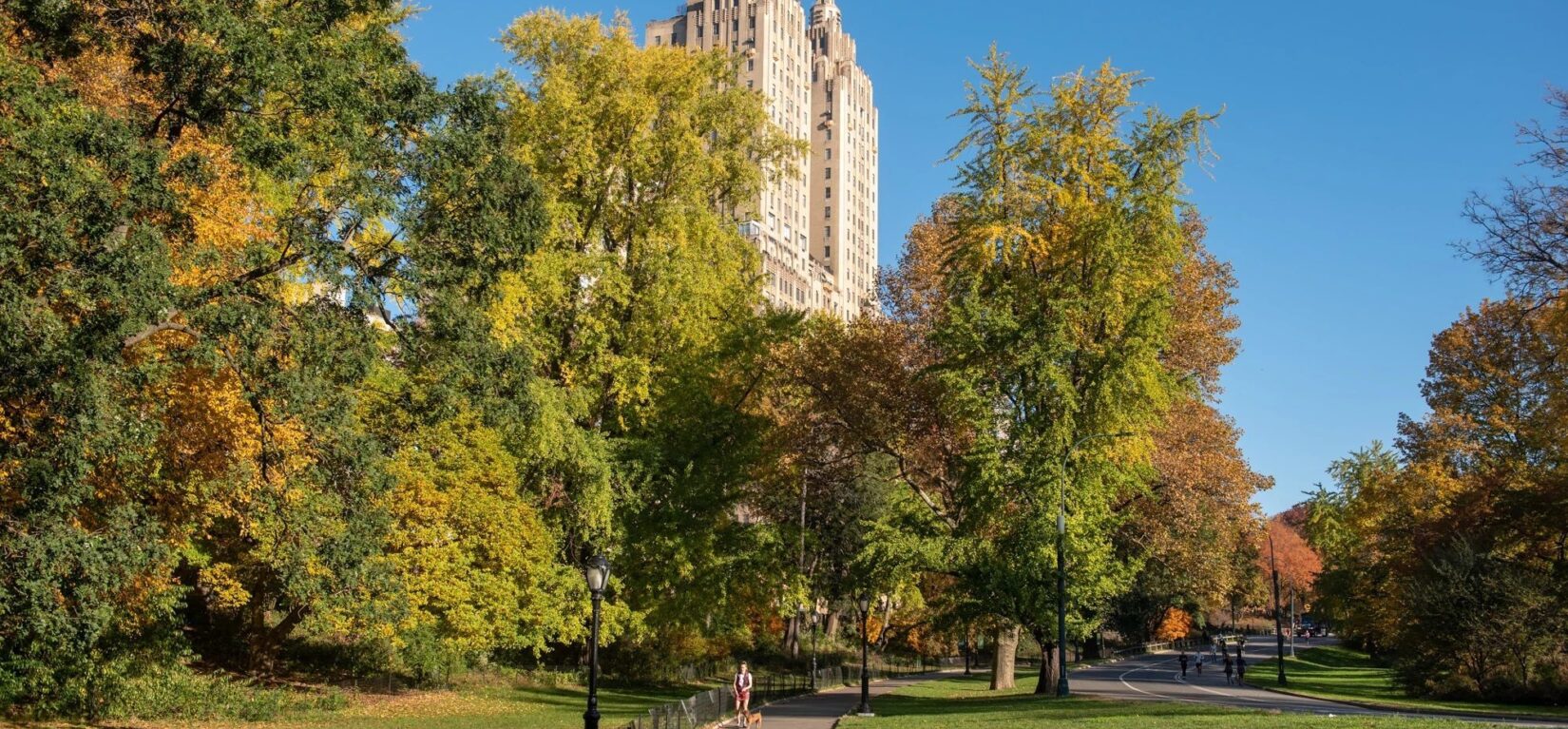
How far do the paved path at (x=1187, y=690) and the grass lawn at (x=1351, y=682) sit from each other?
1.74 metres

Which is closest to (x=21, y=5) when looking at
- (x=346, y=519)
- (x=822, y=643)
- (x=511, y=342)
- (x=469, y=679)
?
(x=346, y=519)

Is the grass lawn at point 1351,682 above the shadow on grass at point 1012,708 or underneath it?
underneath

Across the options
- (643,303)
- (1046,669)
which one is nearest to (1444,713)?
(1046,669)

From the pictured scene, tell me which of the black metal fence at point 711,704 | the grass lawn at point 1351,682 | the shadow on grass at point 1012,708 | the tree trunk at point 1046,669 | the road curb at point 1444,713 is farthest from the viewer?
the tree trunk at point 1046,669

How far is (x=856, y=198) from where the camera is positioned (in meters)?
161

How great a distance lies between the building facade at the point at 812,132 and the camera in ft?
443

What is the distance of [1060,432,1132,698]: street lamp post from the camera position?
31.9 metres

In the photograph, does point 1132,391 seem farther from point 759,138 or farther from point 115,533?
point 115,533

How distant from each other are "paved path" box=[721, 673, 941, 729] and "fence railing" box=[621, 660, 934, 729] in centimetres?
59

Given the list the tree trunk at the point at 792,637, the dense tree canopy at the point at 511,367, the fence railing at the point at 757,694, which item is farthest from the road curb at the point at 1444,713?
the tree trunk at the point at 792,637

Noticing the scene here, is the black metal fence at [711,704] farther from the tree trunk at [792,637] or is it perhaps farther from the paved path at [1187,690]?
the paved path at [1187,690]

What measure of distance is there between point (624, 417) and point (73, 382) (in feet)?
65.1

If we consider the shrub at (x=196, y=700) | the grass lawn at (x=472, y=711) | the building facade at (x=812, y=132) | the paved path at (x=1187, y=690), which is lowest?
the paved path at (x=1187, y=690)

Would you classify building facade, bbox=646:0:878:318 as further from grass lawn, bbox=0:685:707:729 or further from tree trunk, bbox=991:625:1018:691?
grass lawn, bbox=0:685:707:729
